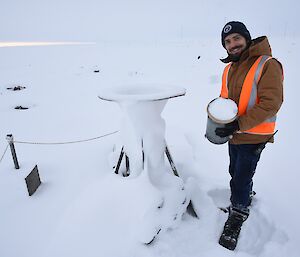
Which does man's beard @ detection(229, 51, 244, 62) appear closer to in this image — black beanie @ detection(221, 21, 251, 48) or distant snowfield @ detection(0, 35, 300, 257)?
black beanie @ detection(221, 21, 251, 48)

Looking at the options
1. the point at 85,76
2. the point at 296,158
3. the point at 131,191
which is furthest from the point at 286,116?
the point at 85,76

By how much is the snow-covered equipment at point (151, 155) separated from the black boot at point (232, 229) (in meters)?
0.49

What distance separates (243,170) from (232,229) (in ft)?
2.12

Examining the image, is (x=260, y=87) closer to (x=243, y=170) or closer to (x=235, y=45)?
(x=235, y=45)

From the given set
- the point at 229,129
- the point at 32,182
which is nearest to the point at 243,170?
the point at 229,129

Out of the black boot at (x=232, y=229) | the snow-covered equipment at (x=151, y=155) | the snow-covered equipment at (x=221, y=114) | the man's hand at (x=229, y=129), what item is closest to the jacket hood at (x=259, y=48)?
the snow-covered equipment at (x=221, y=114)

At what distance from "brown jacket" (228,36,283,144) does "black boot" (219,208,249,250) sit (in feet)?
2.62

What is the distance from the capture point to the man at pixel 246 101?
75.2 inches

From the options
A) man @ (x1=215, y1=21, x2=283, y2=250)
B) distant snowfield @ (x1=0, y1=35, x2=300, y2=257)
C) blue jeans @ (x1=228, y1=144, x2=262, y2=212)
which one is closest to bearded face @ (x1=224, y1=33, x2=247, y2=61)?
man @ (x1=215, y1=21, x2=283, y2=250)

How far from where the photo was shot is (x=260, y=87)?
1.94 metres

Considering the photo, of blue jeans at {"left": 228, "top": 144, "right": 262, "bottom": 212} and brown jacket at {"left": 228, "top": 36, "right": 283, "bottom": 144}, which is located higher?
brown jacket at {"left": 228, "top": 36, "right": 283, "bottom": 144}

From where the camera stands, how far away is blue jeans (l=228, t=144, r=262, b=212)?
88.4 inches

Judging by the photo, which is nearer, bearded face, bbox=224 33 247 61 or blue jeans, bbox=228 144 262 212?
bearded face, bbox=224 33 247 61

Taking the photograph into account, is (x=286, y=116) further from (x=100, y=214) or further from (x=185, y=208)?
(x=100, y=214)
